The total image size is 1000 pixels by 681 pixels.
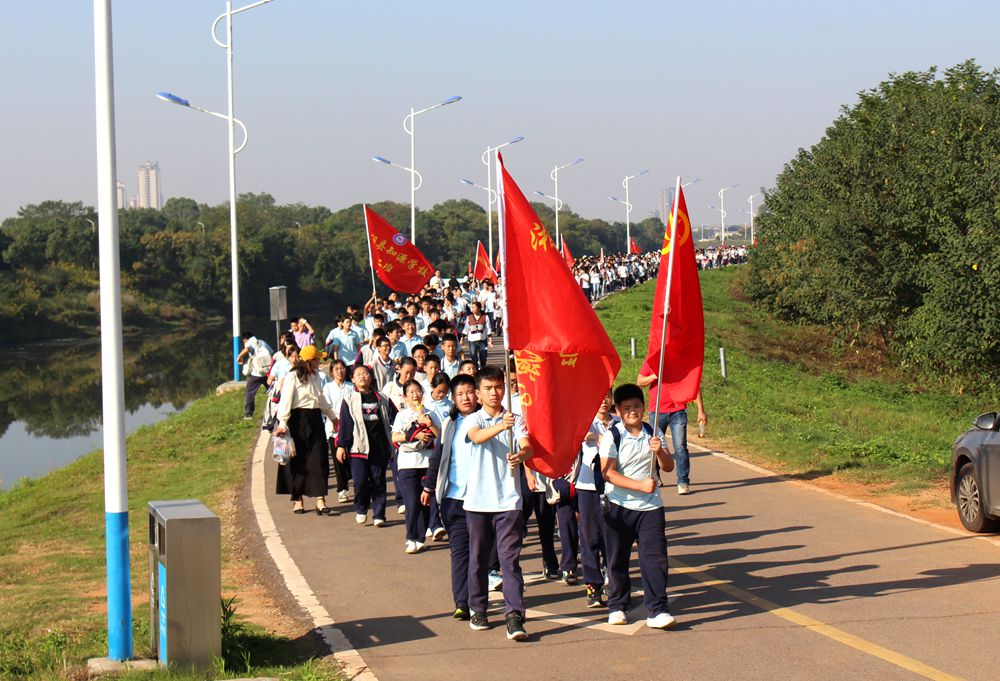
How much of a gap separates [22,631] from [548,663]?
12.6 feet

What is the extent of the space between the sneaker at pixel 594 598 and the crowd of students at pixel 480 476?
0.01 metres

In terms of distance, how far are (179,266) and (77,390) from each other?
47.0 meters

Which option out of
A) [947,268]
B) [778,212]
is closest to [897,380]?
[947,268]

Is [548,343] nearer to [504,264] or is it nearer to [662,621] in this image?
[504,264]

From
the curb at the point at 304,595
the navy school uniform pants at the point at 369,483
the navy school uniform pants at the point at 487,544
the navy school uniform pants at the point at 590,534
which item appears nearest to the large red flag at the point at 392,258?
the curb at the point at 304,595

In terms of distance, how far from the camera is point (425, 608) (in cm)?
928

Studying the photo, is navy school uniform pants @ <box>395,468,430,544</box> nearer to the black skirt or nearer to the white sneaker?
the black skirt

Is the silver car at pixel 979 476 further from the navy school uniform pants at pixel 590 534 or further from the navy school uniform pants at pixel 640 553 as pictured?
the navy school uniform pants at pixel 640 553

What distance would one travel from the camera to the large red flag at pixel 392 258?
76.0ft

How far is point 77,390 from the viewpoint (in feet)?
169

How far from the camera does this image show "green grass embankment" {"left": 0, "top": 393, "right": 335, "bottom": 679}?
8023 mm

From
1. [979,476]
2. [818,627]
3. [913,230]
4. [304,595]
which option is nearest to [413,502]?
[304,595]

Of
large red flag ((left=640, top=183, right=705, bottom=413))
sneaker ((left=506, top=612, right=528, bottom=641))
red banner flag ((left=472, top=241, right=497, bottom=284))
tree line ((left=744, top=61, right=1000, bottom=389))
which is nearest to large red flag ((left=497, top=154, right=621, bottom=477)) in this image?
sneaker ((left=506, top=612, right=528, bottom=641))

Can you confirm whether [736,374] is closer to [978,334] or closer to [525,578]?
[978,334]
